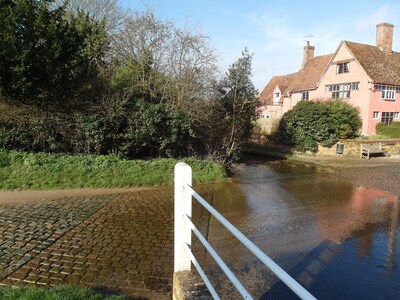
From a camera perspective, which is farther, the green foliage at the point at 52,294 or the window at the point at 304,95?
the window at the point at 304,95

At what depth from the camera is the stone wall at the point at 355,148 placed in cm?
2198

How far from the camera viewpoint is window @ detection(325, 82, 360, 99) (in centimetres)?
3089

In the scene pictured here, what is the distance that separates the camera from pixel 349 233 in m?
7.17

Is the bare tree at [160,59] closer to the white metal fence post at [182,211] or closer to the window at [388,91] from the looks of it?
the white metal fence post at [182,211]

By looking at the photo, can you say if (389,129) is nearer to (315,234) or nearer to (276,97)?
(276,97)

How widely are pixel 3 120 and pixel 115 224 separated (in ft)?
22.0

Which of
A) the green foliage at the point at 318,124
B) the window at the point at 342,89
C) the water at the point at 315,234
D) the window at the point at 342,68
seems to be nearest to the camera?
the water at the point at 315,234

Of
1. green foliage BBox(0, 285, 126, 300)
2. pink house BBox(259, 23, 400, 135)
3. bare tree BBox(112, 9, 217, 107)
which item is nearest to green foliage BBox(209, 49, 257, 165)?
bare tree BBox(112, 9, 217, 107)

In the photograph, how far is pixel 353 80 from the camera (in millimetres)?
30703

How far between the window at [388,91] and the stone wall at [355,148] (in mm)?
7849

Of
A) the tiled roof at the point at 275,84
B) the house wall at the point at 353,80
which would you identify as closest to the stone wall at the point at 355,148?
the house wall at the point at 353,80

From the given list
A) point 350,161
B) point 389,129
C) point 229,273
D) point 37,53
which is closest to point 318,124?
point 350,161

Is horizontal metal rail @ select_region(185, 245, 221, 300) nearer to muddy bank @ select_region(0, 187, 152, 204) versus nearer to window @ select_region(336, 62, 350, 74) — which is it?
muddy bank @ select_region(0, 187, 152, 204)

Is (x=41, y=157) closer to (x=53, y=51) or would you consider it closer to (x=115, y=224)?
(x=53, y=51)
